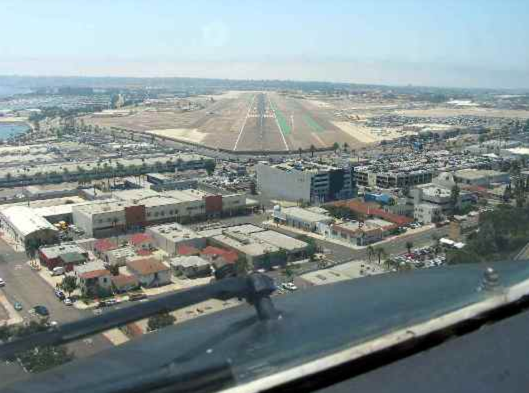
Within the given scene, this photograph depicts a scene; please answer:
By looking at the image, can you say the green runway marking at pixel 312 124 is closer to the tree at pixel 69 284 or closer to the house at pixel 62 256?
the house at pixel 62 256

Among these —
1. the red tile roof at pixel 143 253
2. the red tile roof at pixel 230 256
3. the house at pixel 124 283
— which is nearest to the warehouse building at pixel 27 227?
the red tile roof at pixel 143 253

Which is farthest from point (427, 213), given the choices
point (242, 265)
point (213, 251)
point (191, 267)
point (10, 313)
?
point (10, 313)

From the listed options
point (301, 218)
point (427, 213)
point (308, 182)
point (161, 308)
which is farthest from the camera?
point (308, 182)

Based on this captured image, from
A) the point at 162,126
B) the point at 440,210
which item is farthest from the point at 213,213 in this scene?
the point at 162,126

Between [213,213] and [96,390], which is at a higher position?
[96,390]

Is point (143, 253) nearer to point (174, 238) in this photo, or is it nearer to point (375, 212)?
point (174, 238)

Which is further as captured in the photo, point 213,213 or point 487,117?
point 487,117

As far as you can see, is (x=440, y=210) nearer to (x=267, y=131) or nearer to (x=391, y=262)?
(x=391, y=262)
